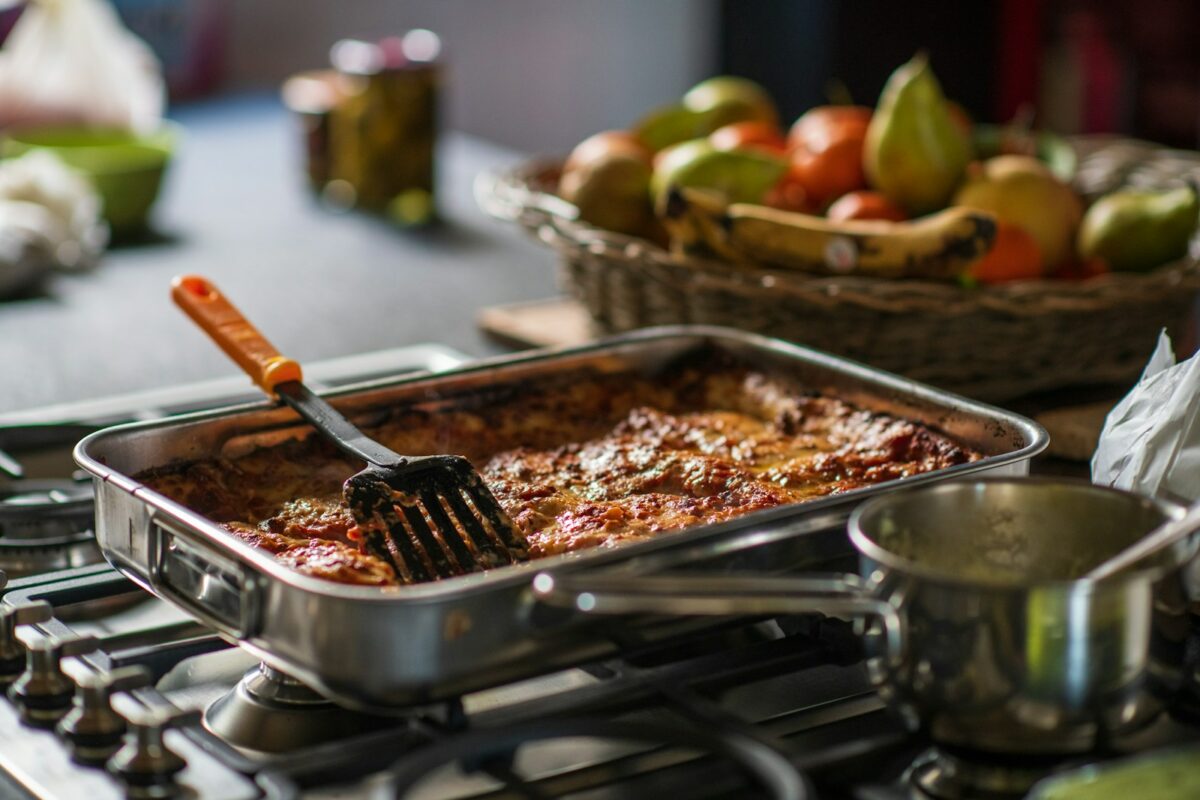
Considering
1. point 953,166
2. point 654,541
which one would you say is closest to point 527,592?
point 654,541

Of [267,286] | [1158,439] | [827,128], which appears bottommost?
[267,286]

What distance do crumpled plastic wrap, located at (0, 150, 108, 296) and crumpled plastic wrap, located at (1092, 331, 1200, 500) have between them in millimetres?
1270

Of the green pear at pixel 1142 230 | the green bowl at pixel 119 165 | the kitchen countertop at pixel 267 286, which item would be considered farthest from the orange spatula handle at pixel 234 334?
the green bowl at pixel 119 165

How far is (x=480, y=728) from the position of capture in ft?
2.44

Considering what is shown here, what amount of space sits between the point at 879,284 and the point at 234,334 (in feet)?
1.64

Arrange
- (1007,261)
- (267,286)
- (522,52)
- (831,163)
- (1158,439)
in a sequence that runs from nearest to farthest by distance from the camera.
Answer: (1158,439) < (1007,261) < (831,163) < (267,286) < (522,52)

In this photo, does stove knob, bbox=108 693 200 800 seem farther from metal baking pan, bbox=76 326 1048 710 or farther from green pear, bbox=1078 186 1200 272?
green pear, bbox=1078 186 1200 272

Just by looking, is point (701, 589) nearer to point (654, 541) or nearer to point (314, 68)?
point (654, 541)

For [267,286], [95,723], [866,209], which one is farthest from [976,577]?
[267,286]

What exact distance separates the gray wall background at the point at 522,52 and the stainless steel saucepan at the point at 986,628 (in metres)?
3.22

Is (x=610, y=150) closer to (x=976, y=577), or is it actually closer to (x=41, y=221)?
(x=41, y=221)

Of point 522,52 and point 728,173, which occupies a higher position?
point 728,173

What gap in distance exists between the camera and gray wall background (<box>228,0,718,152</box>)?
3.95 m

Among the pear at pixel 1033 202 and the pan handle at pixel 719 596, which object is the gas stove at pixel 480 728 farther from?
the pear at pixel 1033 202
